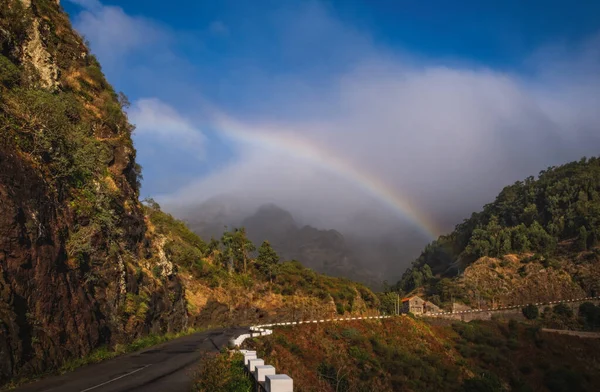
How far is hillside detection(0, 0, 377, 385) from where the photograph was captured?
14.8 m

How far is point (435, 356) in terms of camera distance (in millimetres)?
43625

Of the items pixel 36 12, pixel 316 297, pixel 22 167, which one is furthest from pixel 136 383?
pixel 316 297

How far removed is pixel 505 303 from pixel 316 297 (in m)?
68.6

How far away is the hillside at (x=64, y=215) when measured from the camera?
14.8 m

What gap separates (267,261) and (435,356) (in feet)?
164

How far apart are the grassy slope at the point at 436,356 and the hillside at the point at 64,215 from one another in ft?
28.4

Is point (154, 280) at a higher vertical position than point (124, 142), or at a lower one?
lower

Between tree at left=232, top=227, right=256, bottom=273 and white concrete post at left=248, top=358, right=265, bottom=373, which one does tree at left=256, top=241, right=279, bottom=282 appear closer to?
tree at left=232, top=227, right=256, bottom=273

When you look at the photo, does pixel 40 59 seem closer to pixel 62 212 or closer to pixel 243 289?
pixel 62 212

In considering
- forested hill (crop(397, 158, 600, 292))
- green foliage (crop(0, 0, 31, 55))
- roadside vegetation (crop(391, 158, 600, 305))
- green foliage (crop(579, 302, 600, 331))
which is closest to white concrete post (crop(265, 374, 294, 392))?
green foliage (crop(0, 0, 31, 55))

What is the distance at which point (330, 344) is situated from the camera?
3656 centimetres

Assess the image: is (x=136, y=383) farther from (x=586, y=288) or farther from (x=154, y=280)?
(x=586, y=288)

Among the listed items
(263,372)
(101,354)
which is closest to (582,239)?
(101,354)

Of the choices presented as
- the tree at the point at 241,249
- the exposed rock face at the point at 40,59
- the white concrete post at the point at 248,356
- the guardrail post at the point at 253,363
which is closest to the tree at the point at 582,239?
the tree at the point at 241,249
